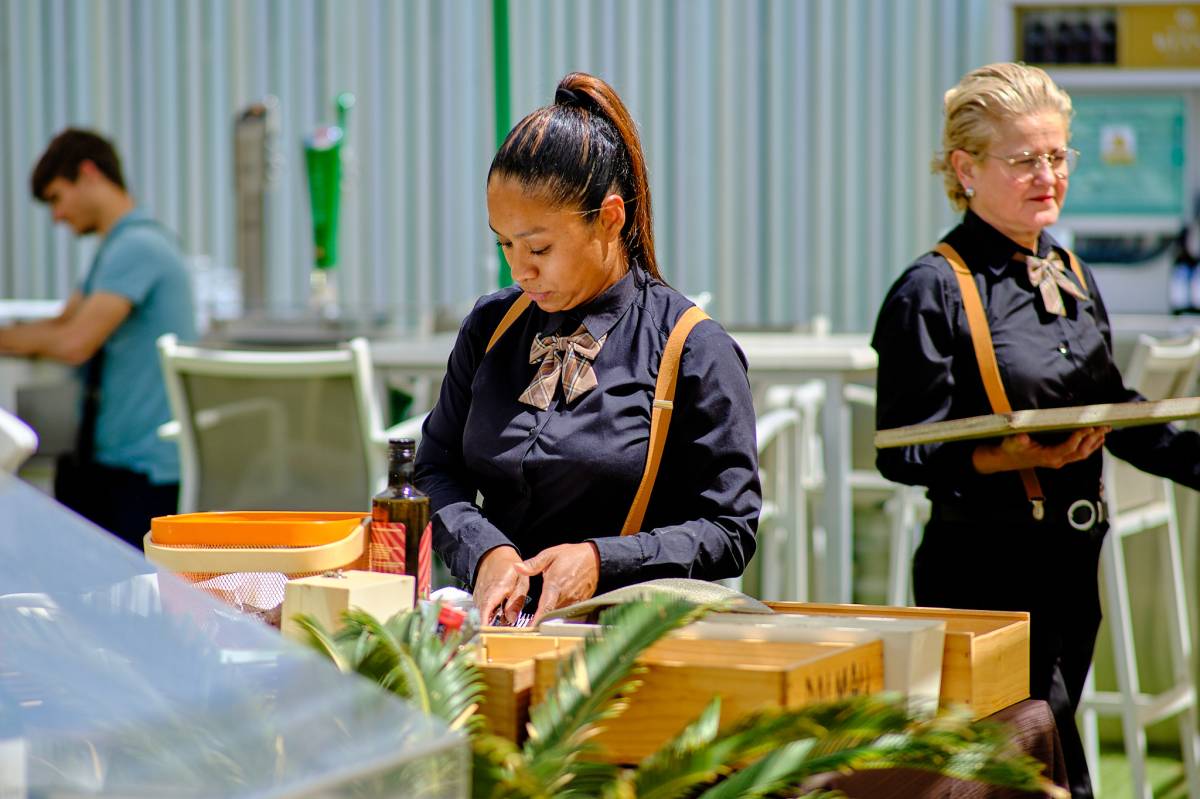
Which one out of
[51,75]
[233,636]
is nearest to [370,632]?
[233,636]

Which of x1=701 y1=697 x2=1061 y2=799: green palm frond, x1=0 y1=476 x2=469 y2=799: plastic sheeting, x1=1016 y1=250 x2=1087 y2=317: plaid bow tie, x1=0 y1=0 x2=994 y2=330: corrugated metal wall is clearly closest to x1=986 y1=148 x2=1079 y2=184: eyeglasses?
x1=1016 y1=250 x2=1087 y2=317: plaid bow tie

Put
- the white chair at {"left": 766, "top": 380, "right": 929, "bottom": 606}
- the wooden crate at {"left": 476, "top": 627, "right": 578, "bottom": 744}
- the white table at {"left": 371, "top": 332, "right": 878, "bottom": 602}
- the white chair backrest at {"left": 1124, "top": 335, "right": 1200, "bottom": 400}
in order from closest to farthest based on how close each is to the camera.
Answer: the wooden crate at {"left": 476, "top": 627, "right": 578, "bottom": 744} → the white chair backrest at {"left": 1124, "top": 335, "right": 1200, "bottom": 400} → the white table at {"left": 371, "top": 332, "right": 878, "bottom": 602} → the white chair at {"left": 766, "top": 380, "right": 929, "bottom": 606}

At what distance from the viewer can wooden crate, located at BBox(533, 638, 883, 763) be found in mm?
1277

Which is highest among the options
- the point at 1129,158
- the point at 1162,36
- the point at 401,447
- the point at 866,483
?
the point at 1162,36

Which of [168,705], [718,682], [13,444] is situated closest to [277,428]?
[13,444]

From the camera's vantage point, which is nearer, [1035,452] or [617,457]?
[617,457]

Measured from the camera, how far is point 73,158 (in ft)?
14.7

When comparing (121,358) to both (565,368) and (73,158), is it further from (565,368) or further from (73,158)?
(565,368)

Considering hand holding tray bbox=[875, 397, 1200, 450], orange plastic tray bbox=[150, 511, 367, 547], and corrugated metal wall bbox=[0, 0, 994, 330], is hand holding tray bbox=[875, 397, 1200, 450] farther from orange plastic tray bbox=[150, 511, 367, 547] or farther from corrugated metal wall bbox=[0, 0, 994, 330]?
corrugated metal wall bbox=[0, 0, 994, 330]

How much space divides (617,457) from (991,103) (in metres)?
0.92

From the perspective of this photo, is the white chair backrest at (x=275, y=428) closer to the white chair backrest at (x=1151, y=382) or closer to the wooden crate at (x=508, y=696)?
the white chair backrest at (x=1151, y=382)

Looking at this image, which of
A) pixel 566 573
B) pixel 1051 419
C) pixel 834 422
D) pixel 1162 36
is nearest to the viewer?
pixel 566 573

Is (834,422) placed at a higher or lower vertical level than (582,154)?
lower

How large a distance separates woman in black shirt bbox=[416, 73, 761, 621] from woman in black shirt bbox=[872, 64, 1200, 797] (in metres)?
0.55
